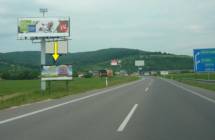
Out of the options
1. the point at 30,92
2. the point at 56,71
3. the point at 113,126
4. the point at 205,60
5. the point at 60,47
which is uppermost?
the point at 60,47

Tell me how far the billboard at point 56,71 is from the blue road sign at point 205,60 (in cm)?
1422

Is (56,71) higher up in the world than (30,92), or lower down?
higher up

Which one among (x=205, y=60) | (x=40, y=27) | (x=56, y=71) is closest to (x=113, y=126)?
(x=56, y=71)

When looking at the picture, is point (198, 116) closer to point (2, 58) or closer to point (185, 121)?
point (185, 121)

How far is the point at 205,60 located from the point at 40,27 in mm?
19636

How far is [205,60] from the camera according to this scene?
42.5m

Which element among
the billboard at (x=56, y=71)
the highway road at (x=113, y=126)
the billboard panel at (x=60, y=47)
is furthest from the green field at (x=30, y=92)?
the highway road at (x=113, y=126)

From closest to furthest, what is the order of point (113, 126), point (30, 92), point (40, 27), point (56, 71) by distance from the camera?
point (113, 126)
point (30, 92)
point (56, 71)
point (40, 27)

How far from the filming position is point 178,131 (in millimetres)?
10742

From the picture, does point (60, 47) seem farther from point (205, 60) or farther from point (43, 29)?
point (205, 60)

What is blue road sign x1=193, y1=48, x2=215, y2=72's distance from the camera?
1656 inches

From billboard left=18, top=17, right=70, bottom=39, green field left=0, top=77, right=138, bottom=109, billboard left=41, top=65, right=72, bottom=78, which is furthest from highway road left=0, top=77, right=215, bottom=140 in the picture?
billboard left=18, top=17, right=70, bottom=39

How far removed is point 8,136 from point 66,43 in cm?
4158

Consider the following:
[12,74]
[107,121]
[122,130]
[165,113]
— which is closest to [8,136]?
[122,130]
